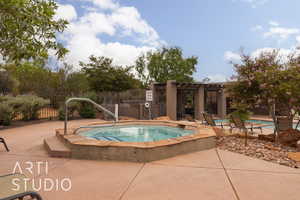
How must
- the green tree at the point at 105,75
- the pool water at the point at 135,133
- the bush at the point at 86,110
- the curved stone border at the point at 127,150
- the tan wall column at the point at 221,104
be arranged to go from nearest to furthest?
the curved stone border at the point at 127,150
the pool water at the point at 135,133
the bush at the point at 86,110
the tan wall column at the point at 221,104
the green tree at the point at 105,75

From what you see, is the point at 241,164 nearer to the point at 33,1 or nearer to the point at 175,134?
the point at 175,134

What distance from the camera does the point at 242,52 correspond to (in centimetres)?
587

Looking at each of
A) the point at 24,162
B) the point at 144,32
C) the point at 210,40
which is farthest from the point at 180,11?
the point at 24,162

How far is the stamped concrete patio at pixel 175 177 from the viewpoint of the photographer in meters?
2.33

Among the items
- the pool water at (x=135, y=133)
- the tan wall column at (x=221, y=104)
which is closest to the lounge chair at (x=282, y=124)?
the pool water at (x=135, y=133)

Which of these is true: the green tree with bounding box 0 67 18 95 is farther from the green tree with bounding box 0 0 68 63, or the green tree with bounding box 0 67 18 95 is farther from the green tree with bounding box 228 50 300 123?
the green tree with bounding box 228 50 300 123

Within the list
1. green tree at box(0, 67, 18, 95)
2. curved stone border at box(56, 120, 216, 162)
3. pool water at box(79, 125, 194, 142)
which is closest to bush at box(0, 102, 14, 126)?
pool water at box(79, 125, 194, 142)

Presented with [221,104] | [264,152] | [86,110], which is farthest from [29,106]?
[221,104]

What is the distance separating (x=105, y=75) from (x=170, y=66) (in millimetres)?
11340

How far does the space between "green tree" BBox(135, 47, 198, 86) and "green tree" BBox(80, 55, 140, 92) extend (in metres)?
7.47

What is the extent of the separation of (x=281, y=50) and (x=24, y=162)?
7436 millimetres

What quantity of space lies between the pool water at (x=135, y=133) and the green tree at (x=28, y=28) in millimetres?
4210

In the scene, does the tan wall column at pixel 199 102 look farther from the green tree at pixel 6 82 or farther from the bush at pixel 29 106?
the green tree at pixel 6 82

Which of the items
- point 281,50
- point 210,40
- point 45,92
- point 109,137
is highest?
point 210,40
